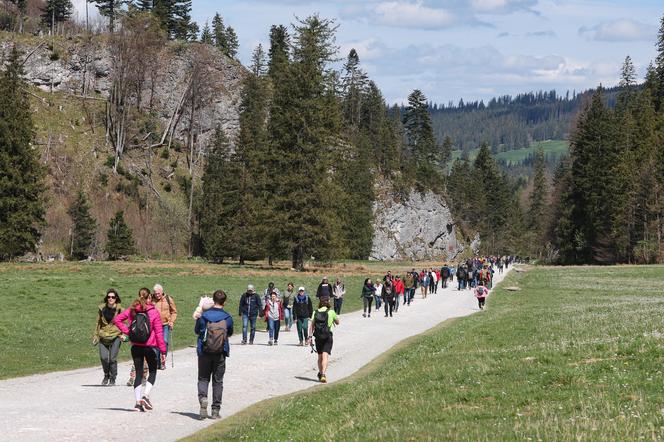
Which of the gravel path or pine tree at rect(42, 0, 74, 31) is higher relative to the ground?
pine tree at rect(42, 0, 74, 31)

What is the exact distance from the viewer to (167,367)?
1906 cm

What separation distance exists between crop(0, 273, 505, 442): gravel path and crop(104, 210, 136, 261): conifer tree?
174 feet

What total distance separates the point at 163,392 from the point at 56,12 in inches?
4939

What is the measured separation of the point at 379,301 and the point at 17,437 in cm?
2933

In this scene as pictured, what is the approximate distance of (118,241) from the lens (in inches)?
3051

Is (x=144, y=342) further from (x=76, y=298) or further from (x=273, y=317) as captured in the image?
(x=76, y=298)

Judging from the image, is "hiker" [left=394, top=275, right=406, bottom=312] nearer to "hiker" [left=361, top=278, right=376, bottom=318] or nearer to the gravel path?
"hiker" [left=361, top=278, right=376, bottom=318]

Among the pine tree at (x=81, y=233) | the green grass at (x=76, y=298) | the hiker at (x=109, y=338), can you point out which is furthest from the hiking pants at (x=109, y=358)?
the pine tree at (x=81, y=233)

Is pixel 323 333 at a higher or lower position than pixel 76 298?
higher

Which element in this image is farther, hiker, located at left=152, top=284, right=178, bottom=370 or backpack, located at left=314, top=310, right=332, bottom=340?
hiker, located at left=152, top=284, right=178, bottom=370

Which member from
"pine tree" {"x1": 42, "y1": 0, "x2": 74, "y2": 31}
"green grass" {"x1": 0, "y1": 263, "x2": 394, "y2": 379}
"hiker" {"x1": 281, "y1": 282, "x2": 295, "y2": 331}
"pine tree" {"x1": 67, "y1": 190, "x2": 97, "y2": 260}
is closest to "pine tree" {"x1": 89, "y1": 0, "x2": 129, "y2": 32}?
"pine tree" {"x1": 42, "y1": 0, "x2": 74, "y2": 31}

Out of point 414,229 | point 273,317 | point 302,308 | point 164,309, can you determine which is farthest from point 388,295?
point 414,229

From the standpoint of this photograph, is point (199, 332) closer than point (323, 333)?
Yes

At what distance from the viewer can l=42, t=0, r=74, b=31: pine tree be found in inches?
4867
